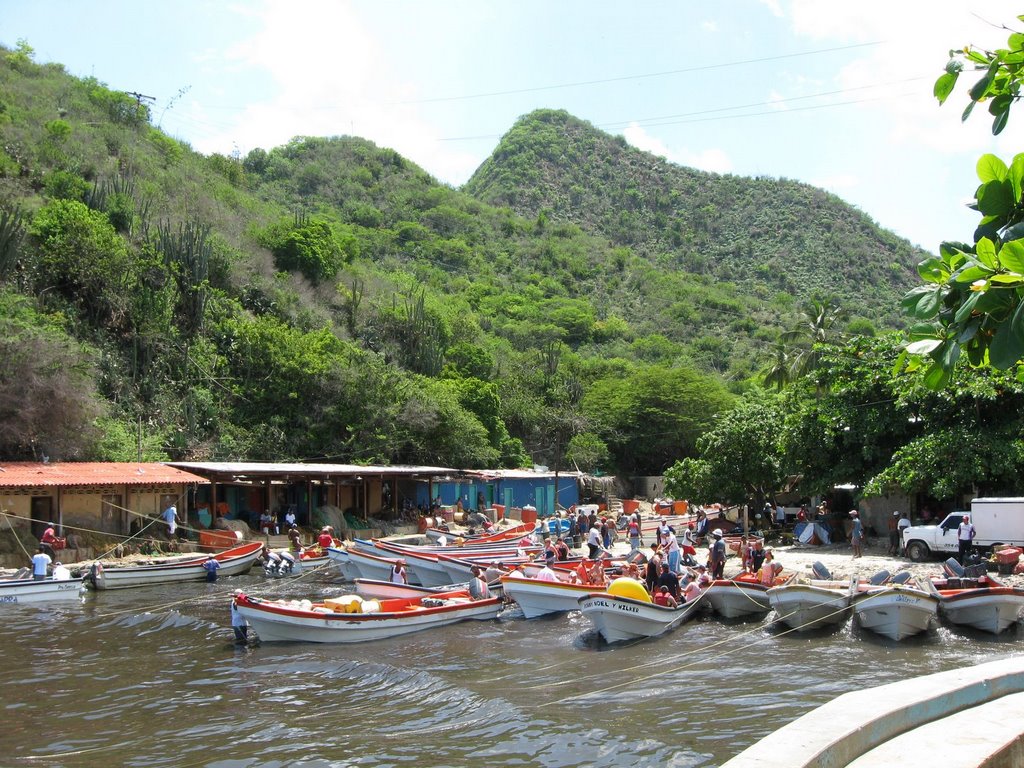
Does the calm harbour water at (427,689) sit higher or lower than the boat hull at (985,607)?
lower

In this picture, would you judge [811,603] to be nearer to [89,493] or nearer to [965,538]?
[965,538]

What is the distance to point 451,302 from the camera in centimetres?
8781

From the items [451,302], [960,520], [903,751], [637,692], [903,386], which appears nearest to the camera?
[903,751]

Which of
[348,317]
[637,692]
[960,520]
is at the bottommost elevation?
[637,692]

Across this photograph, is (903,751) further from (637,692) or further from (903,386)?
(903,386)

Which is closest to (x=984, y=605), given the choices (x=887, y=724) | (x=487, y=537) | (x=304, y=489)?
(x=887, y=724)

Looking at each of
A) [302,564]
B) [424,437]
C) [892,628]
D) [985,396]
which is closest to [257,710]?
[892,628]

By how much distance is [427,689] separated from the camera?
15.4 metres

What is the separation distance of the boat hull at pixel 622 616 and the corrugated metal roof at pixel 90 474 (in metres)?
18.4

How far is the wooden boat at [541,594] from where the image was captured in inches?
854

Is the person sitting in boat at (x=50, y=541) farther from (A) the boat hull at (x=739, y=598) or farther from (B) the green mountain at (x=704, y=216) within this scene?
(B) the green mountain at (x=704, y=216)

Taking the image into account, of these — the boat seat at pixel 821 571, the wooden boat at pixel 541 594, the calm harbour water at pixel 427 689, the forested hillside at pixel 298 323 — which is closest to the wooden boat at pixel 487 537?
the forested hillside at pixel 298 323

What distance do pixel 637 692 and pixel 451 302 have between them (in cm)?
7454

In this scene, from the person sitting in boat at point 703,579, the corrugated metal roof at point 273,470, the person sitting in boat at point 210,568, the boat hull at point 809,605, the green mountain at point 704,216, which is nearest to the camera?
the boat hull at point 809,605
